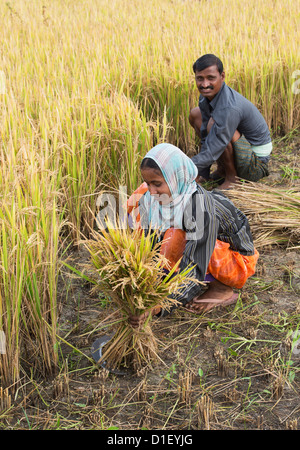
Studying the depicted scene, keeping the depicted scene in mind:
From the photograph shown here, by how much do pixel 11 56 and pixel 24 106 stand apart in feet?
4.21

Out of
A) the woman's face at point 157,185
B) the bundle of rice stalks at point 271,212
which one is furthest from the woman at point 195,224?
the bundle of rice stalks at point 271,212

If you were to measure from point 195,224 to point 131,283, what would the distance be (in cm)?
46

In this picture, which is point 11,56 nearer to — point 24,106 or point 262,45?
point 24,106

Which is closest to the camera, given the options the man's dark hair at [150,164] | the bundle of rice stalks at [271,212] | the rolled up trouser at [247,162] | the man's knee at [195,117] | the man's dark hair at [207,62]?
the man's dark hair at [150,164]

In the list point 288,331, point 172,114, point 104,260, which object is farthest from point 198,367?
point 172,114

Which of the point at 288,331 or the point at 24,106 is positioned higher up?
the point at 24,106

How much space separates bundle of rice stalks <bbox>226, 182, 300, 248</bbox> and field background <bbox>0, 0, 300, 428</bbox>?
0.11 metres

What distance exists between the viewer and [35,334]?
6.17 ft

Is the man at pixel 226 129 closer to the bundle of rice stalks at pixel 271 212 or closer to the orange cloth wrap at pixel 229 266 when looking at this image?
the bundle of rice stalks at pixel 271 212

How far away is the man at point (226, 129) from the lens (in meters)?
2.97

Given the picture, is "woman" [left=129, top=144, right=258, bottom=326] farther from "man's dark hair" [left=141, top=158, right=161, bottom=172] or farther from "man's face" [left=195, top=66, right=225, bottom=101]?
"man's face" [left=195, top=66, right=225, bottom=101]

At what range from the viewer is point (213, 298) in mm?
2260

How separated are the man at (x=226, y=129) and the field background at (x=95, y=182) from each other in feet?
0.90

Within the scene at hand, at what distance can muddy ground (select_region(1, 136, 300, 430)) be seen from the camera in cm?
169
